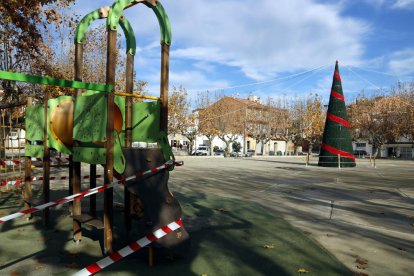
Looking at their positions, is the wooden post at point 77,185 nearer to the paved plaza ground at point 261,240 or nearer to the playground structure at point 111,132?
the playground structure at point 111,132

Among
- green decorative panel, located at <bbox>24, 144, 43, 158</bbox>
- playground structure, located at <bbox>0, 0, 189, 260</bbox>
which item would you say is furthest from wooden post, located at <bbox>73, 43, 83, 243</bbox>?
green decorative panel, located at <bbox>24, 144, 43, 158</bbox>

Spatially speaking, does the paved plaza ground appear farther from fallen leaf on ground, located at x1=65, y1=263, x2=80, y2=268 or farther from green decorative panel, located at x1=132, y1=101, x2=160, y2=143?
green decorative panel, located at x1=132, y1=101, x2=160, y2=143

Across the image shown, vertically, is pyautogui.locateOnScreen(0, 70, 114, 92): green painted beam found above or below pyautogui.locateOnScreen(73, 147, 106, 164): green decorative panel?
above

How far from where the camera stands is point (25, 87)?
20.2 metres

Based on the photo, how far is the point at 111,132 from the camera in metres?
4.60

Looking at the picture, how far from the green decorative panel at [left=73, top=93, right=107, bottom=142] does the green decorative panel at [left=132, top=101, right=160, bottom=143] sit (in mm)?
981

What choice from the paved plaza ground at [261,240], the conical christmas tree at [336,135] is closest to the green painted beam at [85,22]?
the paved plaza ground at [261,240]

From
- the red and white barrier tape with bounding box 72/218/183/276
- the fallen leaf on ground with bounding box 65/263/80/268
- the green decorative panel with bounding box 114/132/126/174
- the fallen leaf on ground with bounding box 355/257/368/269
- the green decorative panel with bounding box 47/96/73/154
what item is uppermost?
the green decorative panel with bounding box 47/96/73/154

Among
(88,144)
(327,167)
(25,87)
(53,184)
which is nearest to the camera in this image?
(88,144)

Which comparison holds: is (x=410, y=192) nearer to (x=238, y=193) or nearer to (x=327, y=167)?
(x=238, y=193)

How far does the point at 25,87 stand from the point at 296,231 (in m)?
18.7

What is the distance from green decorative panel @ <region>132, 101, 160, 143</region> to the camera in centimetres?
554

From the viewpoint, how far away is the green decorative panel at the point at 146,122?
554 centimetres

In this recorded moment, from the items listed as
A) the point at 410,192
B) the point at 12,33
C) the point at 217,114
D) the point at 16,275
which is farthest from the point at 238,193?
the point at 217,114
